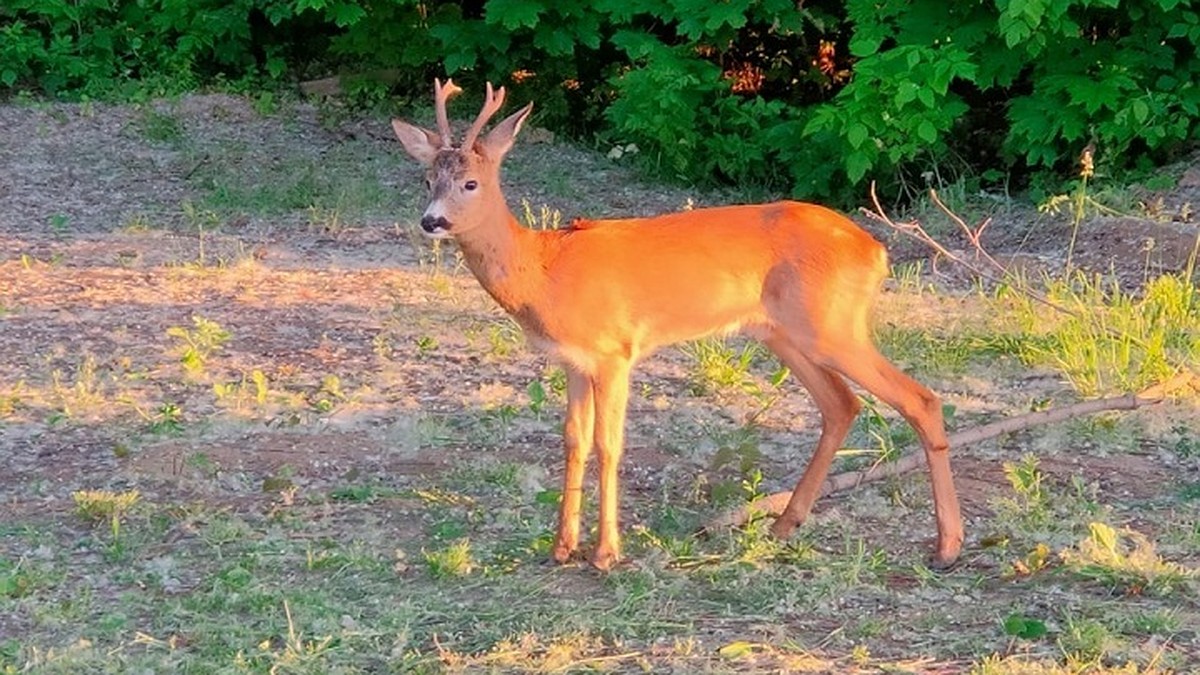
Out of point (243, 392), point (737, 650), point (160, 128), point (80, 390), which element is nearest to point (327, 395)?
point (243, 392)

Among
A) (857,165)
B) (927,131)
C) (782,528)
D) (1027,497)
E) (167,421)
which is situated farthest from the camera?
(857,165)

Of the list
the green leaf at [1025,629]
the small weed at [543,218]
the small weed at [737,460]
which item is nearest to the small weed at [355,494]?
the small weed at [737,460]

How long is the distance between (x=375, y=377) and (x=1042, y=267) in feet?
11.8

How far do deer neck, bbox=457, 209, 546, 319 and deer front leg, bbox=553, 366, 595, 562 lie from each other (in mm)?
251

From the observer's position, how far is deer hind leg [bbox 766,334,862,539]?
5.29m

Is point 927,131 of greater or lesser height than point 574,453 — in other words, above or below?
above

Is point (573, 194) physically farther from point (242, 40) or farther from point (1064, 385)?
point (1064, 385)

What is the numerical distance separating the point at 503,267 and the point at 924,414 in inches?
50.6

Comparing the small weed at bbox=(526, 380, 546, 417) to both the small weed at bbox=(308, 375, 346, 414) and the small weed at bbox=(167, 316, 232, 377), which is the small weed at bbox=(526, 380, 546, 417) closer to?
the small weed at bbox=(308, 375, 346, 414)

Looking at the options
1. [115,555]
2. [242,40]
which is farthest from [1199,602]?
[242,40]

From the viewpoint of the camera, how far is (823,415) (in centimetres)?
542

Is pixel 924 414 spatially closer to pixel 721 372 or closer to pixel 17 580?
pixel 721 372

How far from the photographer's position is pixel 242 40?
42.7 feet

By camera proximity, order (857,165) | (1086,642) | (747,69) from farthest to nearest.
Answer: (747,69) → (857,165) → (1086,642)
